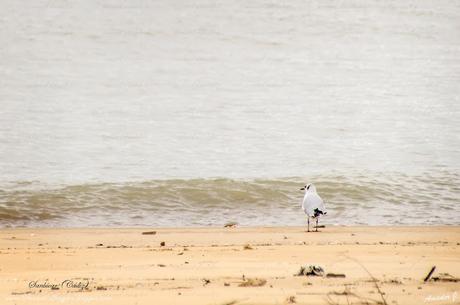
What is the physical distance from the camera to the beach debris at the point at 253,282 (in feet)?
19.6

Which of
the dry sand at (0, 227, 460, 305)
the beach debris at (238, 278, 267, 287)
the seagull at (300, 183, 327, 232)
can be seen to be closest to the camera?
the dry sand at (0, 227, 460, 305)

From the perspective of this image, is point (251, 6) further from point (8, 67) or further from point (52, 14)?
point (8, 67)

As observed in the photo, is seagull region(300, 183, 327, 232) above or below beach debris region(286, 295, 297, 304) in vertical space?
above

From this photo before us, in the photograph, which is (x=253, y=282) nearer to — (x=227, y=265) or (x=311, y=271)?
(x=311, y=271)

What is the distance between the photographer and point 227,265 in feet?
22.8

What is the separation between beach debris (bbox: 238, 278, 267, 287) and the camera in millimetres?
5965

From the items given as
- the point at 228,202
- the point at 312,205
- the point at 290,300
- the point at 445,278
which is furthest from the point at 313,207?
the point at 290,300

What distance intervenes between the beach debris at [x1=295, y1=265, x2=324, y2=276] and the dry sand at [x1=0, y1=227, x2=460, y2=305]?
9cm

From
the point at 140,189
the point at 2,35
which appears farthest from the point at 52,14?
the point at 140,189

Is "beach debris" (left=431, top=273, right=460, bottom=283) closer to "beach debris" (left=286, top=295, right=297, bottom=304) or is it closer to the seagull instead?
"beach debris" (left=286, top=295, right=297, bottom=304)

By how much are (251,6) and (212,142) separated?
12.4m

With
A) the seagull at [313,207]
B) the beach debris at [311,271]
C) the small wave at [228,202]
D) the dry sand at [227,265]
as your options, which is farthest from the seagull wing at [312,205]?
the beach debris at [311,271]

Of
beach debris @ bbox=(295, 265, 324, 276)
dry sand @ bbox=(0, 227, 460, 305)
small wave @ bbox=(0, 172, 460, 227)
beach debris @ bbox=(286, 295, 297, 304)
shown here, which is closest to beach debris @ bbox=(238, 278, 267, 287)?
dry sand @ bbox=(0, 227, 460, 305)

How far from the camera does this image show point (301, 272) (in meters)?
6.40
